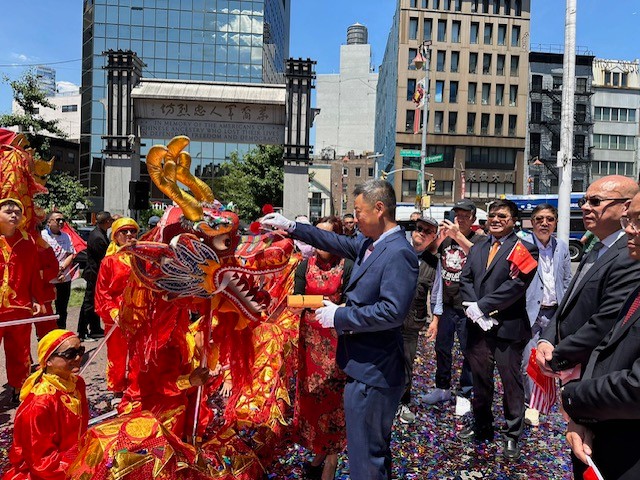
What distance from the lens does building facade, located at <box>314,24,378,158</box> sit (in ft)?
236

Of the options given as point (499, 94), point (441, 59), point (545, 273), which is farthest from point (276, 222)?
point (499, 94)

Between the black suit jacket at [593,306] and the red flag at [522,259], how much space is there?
1.27 metres

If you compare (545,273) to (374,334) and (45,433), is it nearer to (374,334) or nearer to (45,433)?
(374,334)

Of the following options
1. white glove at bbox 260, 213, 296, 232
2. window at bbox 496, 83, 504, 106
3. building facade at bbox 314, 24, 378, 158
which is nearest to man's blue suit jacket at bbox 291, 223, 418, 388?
white glove at bbox 260, 213, 296, 232

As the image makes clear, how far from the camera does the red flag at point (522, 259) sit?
403 centimetres

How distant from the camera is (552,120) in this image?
44.9m

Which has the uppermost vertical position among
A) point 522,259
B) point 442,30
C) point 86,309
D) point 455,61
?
point 442,30

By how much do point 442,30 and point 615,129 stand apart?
16810 mm

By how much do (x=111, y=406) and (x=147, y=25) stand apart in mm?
36496

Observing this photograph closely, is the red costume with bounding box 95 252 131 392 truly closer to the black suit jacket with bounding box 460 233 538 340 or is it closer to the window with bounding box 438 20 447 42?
the black suit jacket with bounding box 460 233 538 340

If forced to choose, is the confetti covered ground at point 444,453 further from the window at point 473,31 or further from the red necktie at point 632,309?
the window at point 473,31

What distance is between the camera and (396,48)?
4606 centimetres

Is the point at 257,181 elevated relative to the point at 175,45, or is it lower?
lower

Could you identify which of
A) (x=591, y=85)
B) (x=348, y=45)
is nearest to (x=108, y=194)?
(x=591, y=85)
